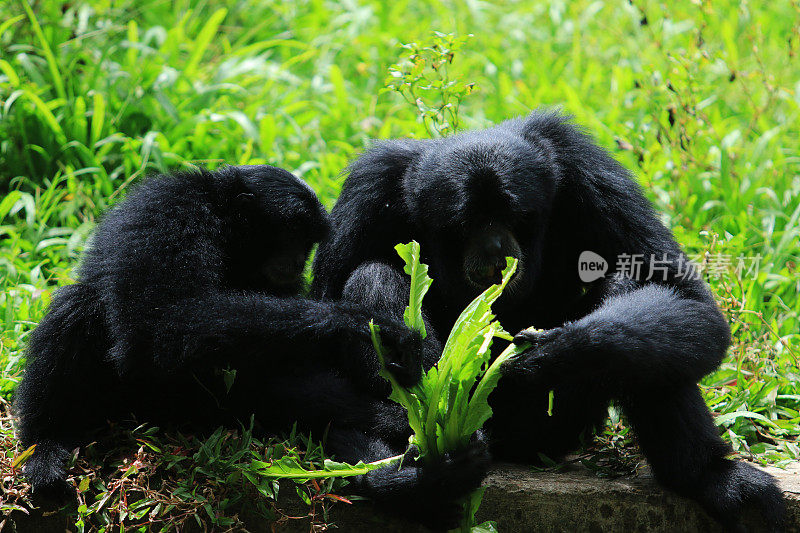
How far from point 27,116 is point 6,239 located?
118 cm

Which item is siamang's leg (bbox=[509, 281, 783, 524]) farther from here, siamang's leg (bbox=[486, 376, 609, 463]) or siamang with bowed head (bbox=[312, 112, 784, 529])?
siamang's leg (bbox=[486, 376, 609, 463])

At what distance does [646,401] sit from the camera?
15.1 feet

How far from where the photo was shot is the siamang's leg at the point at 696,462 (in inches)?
175

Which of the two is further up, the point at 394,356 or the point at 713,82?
the point at 713,82

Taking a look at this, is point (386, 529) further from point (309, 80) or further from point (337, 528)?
point (309, 80)

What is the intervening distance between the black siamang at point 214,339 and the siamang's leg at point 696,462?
1.04 meters

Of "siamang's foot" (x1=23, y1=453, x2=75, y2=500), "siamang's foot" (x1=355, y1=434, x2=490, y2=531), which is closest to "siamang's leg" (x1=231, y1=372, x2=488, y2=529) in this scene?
"siamang's foot" (x1=355, y1=434, x2=490, y2=531)

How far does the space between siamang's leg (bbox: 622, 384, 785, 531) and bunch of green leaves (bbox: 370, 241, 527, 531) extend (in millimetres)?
950

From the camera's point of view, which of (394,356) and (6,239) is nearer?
(394,356)

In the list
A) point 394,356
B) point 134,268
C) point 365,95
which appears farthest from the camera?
point 365,95

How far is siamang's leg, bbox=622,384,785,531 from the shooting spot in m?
4.44

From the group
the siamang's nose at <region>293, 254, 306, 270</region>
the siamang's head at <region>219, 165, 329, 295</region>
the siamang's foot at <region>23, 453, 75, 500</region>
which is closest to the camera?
the siamang's foot at <region>23, 453, 75, 500</region>

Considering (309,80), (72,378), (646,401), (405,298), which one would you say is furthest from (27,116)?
(646,401)

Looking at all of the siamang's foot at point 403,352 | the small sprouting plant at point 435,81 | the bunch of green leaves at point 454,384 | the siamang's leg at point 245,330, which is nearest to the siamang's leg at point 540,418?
the bunch of green leaves at point 454,384
